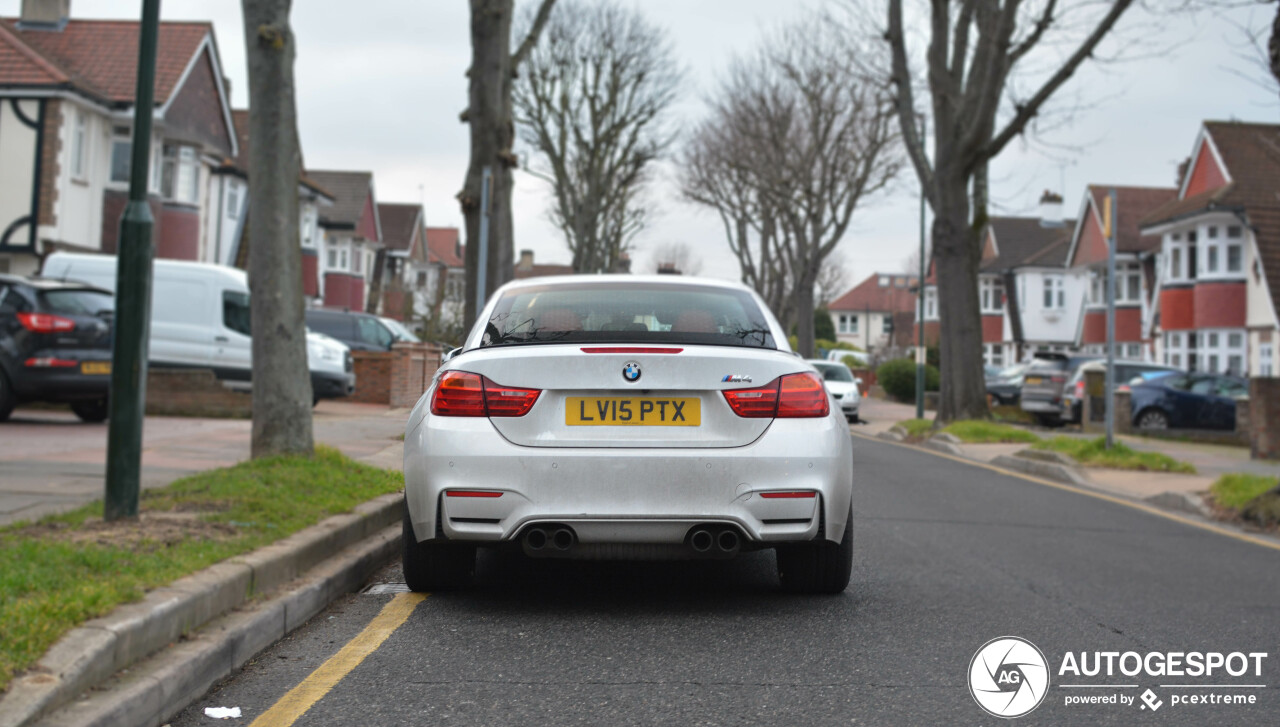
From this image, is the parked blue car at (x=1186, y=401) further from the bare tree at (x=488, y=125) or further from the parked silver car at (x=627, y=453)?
the parked silver car at (x=627, y=453)

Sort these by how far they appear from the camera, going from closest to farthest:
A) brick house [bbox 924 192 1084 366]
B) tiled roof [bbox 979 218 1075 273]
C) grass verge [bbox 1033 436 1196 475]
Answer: grass verge [bbox 1033 436 1196 475], brick house [bbox 924 192 1084 366], tiled roof [bbox 979 218 1075 273]

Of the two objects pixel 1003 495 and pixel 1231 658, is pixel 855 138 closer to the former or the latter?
pixel 1003 495

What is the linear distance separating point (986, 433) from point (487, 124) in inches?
379

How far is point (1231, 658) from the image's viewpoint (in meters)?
4.98

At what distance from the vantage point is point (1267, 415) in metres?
17.7

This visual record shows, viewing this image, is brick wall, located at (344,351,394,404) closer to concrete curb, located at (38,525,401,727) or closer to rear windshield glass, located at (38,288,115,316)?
rear windshield glass, located at (38,288,115,316)

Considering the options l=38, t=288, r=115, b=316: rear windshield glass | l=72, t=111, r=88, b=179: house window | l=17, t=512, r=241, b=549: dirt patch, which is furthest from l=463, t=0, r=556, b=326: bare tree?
l=72, t=111, r=88, b=179: house window

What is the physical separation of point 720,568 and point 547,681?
2595mm

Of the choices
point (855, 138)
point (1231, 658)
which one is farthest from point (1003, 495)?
point (855, 138)

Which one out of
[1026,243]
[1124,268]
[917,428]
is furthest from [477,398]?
[1026,243]

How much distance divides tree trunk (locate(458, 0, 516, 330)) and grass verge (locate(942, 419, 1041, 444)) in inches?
328

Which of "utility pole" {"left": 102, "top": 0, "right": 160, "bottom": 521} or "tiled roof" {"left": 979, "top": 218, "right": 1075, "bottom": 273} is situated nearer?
"utility pole" {"left": 102, "top": 0, "right": 160, "bottom": 521}

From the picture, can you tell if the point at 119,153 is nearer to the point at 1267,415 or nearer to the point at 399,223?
the point at 1267,415

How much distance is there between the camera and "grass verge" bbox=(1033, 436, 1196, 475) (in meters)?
15.1
